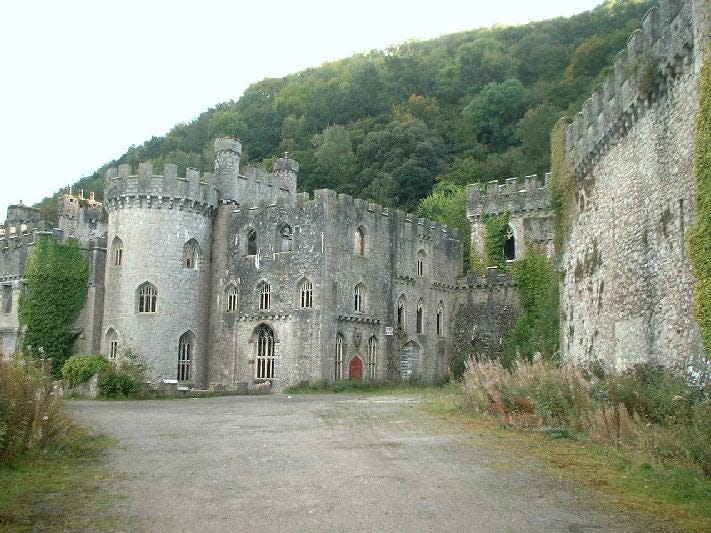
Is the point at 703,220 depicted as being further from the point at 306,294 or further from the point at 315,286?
the point at 306,294

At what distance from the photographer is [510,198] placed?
43.3 meters

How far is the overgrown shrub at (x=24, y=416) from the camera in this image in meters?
11.5

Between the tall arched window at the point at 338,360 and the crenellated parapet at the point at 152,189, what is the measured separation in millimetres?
9338

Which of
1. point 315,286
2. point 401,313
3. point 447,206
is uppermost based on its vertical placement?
point 447,206

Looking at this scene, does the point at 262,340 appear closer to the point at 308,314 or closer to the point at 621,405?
the point at 308,314

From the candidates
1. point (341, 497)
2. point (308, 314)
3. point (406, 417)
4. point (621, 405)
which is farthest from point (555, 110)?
point (341, 497)

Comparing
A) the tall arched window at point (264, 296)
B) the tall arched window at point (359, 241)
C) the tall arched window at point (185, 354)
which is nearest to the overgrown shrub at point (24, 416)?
the tall arched window at point (185, 354)

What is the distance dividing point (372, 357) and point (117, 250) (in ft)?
43.3

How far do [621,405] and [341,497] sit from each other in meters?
5.87

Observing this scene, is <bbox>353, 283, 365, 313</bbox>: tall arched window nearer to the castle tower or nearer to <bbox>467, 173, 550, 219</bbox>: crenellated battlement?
the castle tower

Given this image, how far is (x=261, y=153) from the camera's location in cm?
8150

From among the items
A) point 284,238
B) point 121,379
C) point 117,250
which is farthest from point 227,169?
point 121,379

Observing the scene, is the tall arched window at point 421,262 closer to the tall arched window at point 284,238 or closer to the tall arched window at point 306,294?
the tall arched window at point 284,238

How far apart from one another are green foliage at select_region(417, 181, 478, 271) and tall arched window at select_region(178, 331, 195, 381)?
→ 19.4 meters
